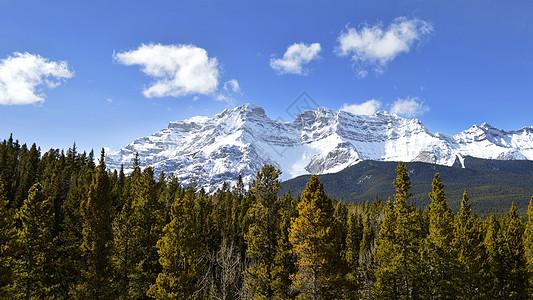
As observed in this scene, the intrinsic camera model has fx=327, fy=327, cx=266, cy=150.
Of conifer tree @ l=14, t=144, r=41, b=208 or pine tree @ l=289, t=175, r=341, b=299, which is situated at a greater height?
conifer tree @ l=14, t=144, r=41, b=208

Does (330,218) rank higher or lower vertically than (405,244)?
higher

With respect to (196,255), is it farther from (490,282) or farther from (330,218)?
(490,282)

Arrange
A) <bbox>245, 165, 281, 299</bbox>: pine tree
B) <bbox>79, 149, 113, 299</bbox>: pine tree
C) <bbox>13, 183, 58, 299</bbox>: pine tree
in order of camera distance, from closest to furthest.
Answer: <bbox>13, 183, 58, 299</bbox>: pine tree
<bbox>245, 165, 281, 299</bbox>: pine tree
<bbox>79, 149, 113, 299</bbox>: pine tree

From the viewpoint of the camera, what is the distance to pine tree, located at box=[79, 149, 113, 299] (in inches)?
1168

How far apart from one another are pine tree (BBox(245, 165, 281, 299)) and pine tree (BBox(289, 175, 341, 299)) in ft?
11.8

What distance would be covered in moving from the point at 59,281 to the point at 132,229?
343 inches

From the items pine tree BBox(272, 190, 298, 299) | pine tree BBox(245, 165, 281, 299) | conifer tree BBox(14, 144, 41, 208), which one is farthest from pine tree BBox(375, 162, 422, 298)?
conifer tree BBox(14, 144, 41, 208)

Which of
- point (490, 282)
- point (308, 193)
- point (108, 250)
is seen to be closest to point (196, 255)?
point (108, 250)

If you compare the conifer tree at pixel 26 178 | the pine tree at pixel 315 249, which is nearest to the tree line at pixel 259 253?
the pine tree at pixel 315 249

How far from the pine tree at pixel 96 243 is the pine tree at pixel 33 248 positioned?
2.89m

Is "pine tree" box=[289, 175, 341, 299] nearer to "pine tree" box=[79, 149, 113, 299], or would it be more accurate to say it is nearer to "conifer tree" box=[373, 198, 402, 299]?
"conifer tree" box=[373, 198, 402, 299]

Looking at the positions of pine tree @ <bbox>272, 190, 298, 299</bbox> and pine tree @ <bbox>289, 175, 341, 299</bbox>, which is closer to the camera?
pine tree @ <bbox>289, 175, 341, 299</bbox>

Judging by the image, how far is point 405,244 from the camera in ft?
114

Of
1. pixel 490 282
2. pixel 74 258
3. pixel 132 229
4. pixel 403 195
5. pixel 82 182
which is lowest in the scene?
pixel 490 282
